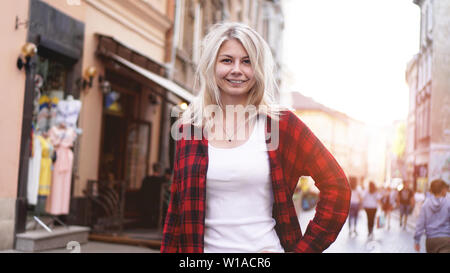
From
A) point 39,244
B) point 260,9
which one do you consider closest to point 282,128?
point 39,244

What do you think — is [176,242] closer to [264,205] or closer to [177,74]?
[264,205]

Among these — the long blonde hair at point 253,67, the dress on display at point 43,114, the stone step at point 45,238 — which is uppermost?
the dress on display at point 43,114

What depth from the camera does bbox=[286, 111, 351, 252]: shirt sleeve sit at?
6.18ft

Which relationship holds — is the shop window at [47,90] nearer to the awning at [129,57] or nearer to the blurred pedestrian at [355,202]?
the awning at [129,57]

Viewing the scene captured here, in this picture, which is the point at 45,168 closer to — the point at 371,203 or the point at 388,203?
the point at 371,203

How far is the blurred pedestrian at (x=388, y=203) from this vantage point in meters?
5.16

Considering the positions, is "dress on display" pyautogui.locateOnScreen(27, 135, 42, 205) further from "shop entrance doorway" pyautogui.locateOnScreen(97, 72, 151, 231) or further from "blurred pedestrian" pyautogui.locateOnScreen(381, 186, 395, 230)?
"blurred pedestrian" pyautogui.locateOnScreen(381, 186, 395, 230)

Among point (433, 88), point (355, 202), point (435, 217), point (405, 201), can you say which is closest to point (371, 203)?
point (405, 201)

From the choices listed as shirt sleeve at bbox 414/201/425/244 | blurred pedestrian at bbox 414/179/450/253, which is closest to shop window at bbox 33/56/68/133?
shirt sleeve at bbox 414/201/425/244

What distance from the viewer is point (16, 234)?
24.4 ft

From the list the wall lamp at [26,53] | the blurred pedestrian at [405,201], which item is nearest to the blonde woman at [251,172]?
the blurred pedestrian at [405,201]

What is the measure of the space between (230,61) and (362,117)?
259 centimetres

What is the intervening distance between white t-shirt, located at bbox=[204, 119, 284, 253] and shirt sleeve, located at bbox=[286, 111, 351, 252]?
0.13 metres

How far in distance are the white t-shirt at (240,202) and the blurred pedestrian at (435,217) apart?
206cm
